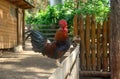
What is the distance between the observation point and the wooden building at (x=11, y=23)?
66.1 ft

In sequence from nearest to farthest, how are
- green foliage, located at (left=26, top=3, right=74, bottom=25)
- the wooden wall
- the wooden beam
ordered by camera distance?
the wooden beam, the wooden wall, green foliage, located at (left=26, top=3, right=74, bottom=25)

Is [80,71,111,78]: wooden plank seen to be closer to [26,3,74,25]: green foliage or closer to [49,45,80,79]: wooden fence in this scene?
[49,45,80,79]: wooden fence

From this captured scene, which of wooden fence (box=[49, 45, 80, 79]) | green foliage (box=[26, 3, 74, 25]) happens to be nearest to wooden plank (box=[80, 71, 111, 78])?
wooden fence (box=[49, 45, 80, 79])

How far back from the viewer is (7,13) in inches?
847

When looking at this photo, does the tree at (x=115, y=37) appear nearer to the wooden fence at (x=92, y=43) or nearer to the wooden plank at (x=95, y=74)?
the wooden plank at (x=95, y=74)

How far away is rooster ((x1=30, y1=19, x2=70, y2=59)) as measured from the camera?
367 inches

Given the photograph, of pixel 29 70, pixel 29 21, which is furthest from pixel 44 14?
pixel 29 70

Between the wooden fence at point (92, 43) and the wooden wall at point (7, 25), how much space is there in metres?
8.32

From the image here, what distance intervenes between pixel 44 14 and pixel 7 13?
1005cm

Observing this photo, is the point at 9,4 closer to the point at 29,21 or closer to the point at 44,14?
the point at 44,14

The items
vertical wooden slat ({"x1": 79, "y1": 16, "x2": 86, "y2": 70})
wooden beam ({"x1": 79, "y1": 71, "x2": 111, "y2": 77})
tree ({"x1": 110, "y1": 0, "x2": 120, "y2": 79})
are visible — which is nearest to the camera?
tree ({"x1": 110, "y1": 0, "x2": 120, "y2": 79})

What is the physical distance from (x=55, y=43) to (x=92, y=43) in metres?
2.41

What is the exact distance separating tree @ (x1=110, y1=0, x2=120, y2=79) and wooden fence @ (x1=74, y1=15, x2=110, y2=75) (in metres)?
2.68

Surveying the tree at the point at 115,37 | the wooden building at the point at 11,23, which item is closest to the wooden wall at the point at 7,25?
the wooden building at the point at 11,23
